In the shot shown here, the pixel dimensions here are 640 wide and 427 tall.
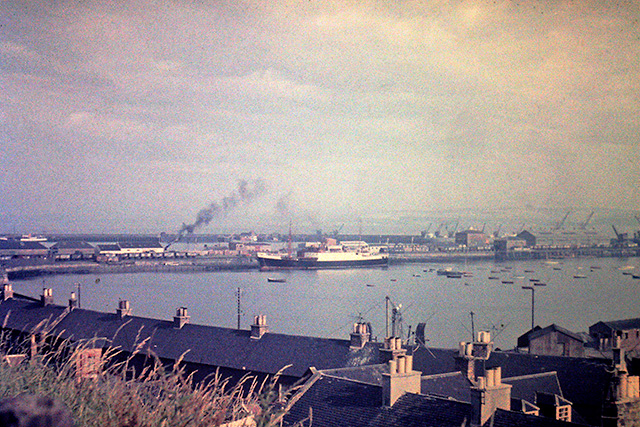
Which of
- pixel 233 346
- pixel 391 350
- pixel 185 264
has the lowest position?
pixel 185 264

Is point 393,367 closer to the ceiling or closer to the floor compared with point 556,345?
closer to the ceiling

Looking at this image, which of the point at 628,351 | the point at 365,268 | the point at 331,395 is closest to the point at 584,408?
the point at 331,395

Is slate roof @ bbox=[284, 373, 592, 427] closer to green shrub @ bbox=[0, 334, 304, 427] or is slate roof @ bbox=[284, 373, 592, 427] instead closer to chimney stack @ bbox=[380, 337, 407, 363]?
chimney stack @ bbox=[380, 337, 407, 363]

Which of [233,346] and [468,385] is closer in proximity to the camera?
[468,385]

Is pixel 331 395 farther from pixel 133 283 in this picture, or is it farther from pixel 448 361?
pixel 133 283

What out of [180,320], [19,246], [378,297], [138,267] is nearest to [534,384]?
[180,320]

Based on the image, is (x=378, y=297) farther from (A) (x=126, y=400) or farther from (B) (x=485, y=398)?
(A) (x=126, y=400)
